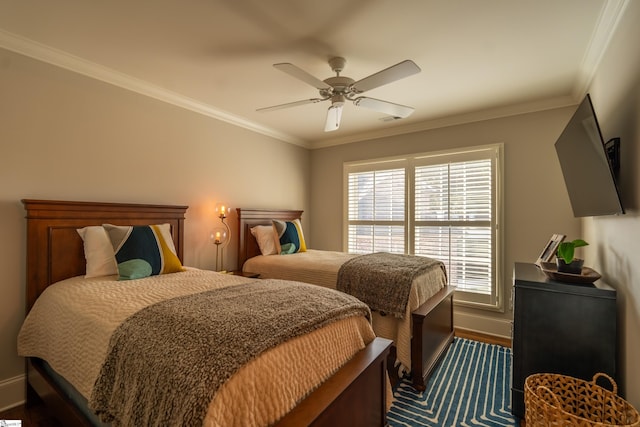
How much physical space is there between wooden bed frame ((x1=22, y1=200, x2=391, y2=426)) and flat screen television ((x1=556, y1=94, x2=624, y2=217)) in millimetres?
1481

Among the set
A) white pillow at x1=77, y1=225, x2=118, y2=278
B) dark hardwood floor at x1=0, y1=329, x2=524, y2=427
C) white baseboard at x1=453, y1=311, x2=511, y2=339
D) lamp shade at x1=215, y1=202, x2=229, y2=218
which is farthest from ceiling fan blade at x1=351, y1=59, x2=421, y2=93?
dark hardwood floor at x1=0, y1=329, x2=524, y2=427

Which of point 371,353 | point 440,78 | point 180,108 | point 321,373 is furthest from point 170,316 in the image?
point 440,78

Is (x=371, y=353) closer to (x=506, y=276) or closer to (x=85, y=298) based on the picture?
(x=85, y=298)

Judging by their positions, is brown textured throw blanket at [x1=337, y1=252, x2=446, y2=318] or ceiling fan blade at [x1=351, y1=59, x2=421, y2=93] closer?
ceiling fan blade at [x1=351, y1=59, x2=421, y2=93]

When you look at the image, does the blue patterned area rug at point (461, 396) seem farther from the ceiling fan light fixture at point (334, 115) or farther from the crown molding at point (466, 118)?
the crown molding at point (466, 118)

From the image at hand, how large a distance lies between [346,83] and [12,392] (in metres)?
3.27

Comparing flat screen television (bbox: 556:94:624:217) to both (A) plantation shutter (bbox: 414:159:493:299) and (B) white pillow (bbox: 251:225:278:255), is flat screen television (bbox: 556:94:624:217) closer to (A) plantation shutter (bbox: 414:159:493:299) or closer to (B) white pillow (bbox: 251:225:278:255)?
A: (A) plantation shutter (bbox: 414:159:493:299)

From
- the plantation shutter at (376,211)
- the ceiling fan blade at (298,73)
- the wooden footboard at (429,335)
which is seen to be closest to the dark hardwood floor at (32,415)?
the wooden footboard at (429,335)

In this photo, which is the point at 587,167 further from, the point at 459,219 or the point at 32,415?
the point at 32,415

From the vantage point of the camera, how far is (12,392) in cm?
213

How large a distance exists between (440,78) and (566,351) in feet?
7.30

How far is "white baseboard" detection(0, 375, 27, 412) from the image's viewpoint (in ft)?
6.86

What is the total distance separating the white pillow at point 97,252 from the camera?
221 cm

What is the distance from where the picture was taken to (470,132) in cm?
362
